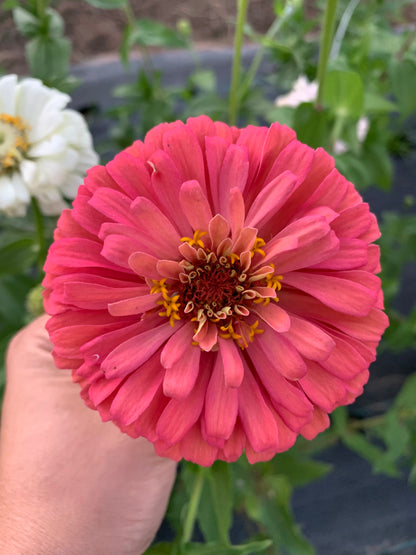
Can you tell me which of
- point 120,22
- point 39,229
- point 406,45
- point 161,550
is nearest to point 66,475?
point 161,550

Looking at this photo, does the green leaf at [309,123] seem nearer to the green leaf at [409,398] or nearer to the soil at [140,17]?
the green leaf at [409,398]

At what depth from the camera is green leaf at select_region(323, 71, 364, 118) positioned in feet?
1.37

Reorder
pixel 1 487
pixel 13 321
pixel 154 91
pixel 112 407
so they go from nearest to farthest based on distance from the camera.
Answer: pixel 112 407 → pixel 1 487 → pixel 13 321 → pixel 154 91

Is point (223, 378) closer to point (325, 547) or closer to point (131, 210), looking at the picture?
point (131, 210)

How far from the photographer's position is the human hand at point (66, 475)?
34 cm

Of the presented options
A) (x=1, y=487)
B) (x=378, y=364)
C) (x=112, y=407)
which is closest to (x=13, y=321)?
(x=1, y=487)

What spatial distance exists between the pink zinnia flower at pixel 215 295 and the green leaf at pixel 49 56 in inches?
13.0

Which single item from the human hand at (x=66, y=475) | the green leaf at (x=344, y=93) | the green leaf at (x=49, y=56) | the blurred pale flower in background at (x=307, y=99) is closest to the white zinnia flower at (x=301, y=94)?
the blurred pale flower in background at (x=307, y=99)

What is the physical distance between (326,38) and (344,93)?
0.22 feet

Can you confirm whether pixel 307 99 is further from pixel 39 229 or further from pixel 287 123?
pixel 39 229

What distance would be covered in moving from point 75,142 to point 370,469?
71 cm

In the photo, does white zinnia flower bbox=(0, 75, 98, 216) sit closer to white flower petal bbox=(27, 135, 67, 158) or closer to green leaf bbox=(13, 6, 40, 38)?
white flower petal bbox=(27, 135, 67, 158)

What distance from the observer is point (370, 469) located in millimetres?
816

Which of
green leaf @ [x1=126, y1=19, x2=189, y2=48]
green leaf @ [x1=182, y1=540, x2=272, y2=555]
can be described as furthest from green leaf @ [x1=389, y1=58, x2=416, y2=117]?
green leaf @ [x1=182, y1=540, x2=272, y2=555]
